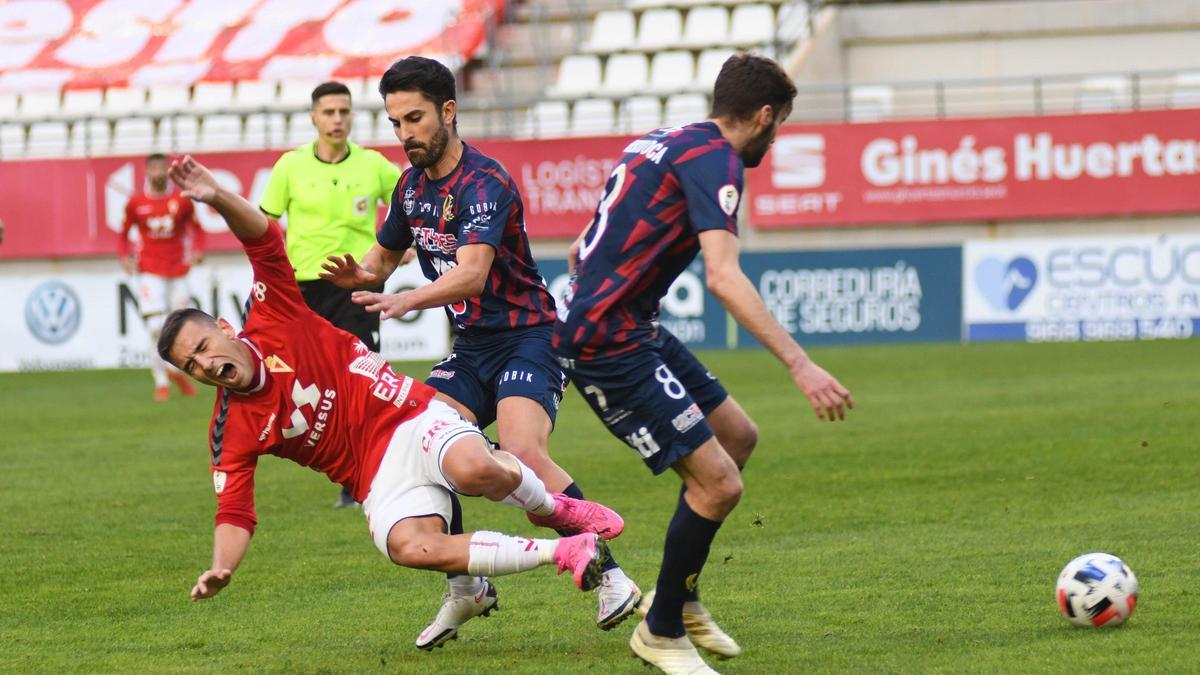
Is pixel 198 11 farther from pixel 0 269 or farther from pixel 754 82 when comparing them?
pixel 754 82

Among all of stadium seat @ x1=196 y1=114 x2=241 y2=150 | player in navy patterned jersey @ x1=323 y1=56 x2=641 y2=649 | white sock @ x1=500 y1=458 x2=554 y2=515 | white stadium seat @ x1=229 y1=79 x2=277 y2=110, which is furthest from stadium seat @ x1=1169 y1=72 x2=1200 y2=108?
white sock @ x1=500 y1=458 x2=554 y2=515

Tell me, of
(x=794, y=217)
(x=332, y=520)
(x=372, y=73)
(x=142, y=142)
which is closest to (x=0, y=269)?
(x=142, y=142)

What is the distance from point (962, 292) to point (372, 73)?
11.6m

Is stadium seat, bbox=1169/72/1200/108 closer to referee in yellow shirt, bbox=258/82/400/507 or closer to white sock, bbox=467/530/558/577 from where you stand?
referee in yellow shirt, bbox=258/82/400/507

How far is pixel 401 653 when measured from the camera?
613cm

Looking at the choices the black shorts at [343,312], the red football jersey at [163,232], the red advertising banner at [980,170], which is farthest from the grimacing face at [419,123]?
the red advertising banner at [980,170]

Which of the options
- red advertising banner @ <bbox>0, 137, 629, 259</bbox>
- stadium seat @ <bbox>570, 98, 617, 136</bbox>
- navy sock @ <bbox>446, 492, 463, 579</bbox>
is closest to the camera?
navy sock @ <bbox>446, 492, 463, 579</bbox>

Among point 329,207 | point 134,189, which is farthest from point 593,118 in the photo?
point 329,207

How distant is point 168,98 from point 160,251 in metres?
13.8

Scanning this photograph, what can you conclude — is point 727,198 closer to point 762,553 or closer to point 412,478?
point 412,478

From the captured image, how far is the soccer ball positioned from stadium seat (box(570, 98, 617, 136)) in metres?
20.9

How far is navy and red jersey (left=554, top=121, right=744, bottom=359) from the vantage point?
546 cm

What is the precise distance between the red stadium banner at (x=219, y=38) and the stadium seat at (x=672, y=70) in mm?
3256

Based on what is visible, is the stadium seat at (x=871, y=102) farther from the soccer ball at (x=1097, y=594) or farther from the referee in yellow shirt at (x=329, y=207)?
the soccer ball at (x=1097, y=594)
